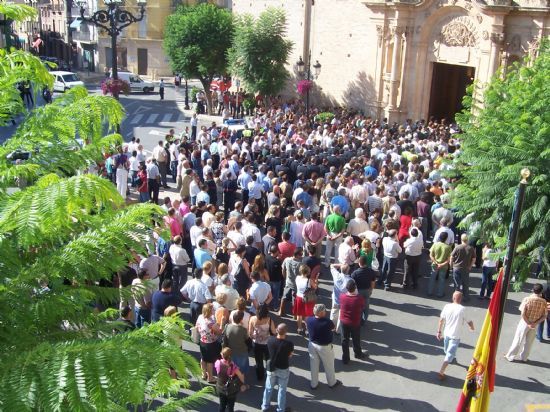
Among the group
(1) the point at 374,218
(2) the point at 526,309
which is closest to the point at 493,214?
(2) the point at 526,309

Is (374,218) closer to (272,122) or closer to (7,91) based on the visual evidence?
(7,91)

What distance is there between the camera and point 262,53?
34.5 meters

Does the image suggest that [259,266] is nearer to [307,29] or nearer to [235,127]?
[235,127]

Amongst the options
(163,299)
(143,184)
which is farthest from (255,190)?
(163,299)

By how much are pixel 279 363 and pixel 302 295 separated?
2.49 metres

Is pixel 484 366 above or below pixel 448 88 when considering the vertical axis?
below

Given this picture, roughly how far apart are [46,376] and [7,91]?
7.24 ft

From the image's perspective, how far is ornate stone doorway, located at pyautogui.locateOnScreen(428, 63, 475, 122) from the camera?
32.2m

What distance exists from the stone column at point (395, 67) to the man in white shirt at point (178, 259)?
2106cm

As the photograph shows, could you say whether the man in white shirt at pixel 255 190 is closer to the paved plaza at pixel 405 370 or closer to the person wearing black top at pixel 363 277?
the paved plaza at pixel 405 370

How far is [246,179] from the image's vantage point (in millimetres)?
18109

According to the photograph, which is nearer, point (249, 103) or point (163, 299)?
point (163, 299)

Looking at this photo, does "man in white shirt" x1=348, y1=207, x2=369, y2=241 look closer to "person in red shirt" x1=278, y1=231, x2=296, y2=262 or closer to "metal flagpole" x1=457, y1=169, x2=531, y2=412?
"person in red shirt" x1=278, y1=231, x2=296, y2=262

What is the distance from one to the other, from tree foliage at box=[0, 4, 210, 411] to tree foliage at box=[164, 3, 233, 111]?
111ft
